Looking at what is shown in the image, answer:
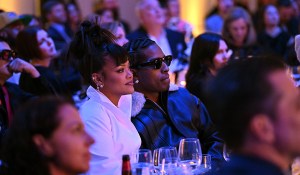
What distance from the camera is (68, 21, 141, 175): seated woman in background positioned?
333 centimetres

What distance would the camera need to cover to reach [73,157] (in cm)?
223

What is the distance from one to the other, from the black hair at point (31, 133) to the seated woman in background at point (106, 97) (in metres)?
1.01

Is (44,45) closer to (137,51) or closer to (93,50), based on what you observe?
(137,51)

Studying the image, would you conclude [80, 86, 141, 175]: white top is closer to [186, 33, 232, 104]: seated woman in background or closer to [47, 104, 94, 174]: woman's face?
[47, 104, 94, 174]: woman's face

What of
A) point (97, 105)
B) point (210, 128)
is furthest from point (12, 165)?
point (210, 128)

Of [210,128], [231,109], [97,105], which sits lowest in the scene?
[210,128]

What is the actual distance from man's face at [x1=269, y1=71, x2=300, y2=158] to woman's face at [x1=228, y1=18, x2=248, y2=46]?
5670 millimetres

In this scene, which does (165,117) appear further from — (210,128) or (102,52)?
(102,52)

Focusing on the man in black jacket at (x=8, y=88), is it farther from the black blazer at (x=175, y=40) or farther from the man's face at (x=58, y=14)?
the man's face at (x=58, y=14)

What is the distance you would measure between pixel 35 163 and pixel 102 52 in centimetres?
154

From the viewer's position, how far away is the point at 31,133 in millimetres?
2230

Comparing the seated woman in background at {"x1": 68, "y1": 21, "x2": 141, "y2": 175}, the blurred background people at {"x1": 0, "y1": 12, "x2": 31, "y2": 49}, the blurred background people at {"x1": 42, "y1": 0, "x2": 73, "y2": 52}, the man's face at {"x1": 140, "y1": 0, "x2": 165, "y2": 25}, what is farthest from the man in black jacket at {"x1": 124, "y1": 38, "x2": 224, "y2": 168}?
the blurred background people at {"x1": 42, "y1": 0, "x2": 73, "y2": 52}

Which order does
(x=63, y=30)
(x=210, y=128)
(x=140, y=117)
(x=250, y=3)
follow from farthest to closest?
(x=250, y=3)
(x=63, y=30)
(x=210, y=128)
(x=140, y=117)

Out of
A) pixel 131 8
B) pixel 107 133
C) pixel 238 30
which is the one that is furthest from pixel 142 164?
pixel 131 8
